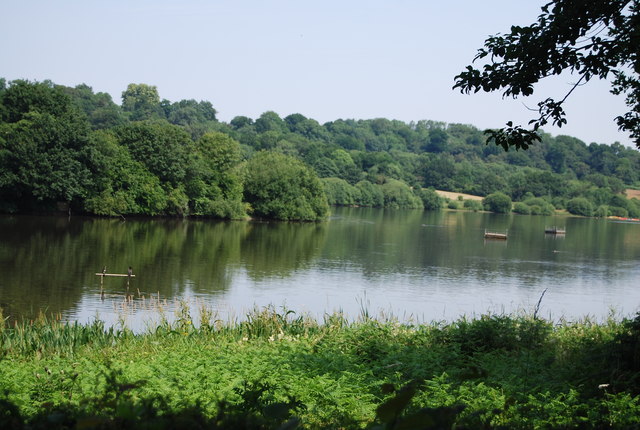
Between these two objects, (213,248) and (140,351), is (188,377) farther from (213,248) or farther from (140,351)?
(213,248)

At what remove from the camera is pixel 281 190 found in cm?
7569

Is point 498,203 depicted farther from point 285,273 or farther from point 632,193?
point 285,273

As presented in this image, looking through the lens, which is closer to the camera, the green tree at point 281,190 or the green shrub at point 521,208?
the green tree at point 281,190

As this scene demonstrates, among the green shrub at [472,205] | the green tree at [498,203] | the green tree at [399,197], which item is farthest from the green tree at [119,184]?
the green tree at [498,203]

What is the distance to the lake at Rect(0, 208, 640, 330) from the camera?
26.4 metres

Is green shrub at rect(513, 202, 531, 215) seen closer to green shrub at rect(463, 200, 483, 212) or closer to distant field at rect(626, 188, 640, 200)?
green shrub at rect(463, 200, 483, 212)

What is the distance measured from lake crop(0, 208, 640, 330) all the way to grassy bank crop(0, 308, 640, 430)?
473 cm

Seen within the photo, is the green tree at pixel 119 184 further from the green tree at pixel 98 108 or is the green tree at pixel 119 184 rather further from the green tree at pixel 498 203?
the green tree at pixel 498 203

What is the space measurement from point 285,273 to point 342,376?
28567 mm

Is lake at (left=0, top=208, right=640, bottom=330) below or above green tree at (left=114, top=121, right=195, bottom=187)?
below

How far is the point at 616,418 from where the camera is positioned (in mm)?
6641

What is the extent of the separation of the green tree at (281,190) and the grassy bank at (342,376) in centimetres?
6116

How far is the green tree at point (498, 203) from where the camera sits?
15112 cm

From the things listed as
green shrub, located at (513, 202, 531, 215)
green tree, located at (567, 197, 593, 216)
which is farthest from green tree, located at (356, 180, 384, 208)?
green tree, located at (567, 197, 593, 216)
